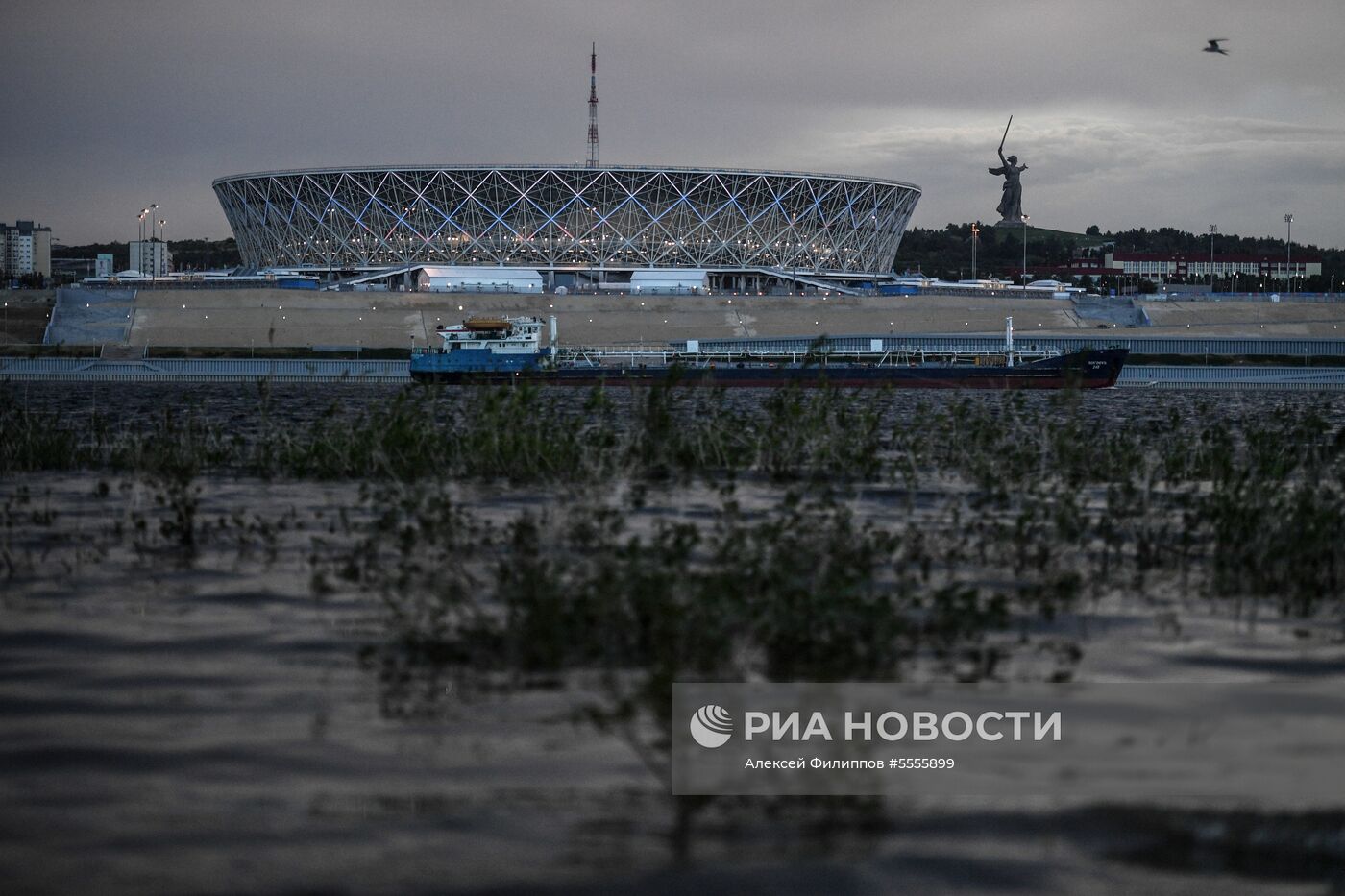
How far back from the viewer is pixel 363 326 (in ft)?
276

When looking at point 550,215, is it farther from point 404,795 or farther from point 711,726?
point 404,795

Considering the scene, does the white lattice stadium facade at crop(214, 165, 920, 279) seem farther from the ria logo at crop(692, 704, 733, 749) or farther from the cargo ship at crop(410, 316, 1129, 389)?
the ria logo at crop(692, 704, 733, 749)

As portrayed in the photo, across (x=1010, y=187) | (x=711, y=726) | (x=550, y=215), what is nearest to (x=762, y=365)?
(x=550, y=215)

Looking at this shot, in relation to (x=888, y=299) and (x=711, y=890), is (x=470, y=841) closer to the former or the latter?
(x=711, y=890)

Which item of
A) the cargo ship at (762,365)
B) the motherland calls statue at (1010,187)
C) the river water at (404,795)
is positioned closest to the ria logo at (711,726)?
the river water at (404,795)

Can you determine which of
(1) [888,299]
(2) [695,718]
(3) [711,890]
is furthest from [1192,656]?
(1) [888,299]

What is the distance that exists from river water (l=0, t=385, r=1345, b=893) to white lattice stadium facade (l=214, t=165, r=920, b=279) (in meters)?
101

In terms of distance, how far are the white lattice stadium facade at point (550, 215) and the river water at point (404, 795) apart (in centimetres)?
10137

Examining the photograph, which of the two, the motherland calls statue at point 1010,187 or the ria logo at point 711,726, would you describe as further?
the motherland calls statue at point 1010,187

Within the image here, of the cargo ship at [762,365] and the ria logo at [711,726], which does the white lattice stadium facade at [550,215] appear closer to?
the cargo ship at [762,365]

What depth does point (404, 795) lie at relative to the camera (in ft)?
20.2

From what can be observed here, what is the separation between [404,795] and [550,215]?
10771cm

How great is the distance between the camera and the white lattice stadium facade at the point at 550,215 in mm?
110438

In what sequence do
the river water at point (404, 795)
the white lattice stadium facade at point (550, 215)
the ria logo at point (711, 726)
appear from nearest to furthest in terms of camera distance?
the river water at point (404, 795), the ria logo at point (711, 726), the white lattice stadium facade at point (550, 215)
